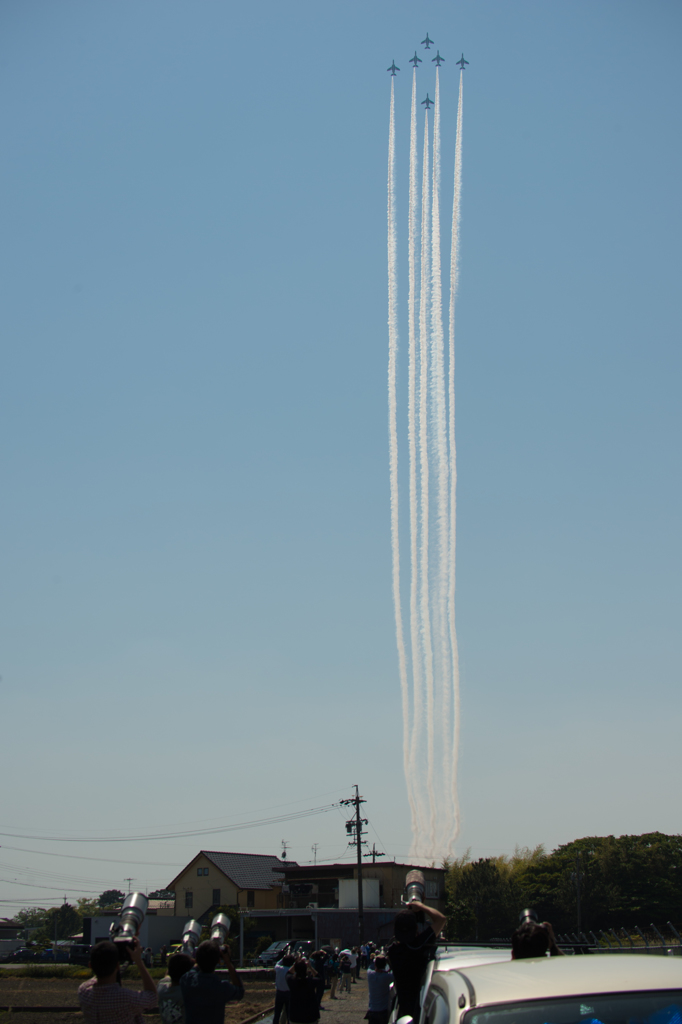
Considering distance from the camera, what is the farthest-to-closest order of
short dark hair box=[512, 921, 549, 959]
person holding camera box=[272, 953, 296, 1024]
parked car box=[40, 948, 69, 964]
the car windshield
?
parked car box=[40, 948, 69, 964] < person holding camera box=[272, 953, 296, 1024] < short dark hair box=[512, 921, 549, 959] < the car windshield

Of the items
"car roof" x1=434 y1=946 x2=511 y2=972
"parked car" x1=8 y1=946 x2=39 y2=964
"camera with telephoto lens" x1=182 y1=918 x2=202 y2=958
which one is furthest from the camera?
"parked car" x1=8 y1=946 x2=39 y2=964

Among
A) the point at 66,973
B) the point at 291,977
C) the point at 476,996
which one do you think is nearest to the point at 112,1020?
the point at 476,996

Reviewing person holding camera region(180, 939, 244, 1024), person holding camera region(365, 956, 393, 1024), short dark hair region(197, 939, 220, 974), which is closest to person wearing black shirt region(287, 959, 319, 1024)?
person holding camera region(365, 956, 393, 1024)

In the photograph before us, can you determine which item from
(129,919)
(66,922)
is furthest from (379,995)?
(66,922)

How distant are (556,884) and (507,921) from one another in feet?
22.8

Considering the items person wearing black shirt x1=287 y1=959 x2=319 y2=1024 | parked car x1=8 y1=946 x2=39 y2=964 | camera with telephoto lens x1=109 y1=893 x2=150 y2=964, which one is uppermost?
camera with telephoto lens x1=109 y1=893 x2=150 y2=964

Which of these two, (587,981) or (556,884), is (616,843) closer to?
(556,884)

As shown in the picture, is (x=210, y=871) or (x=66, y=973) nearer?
(x=66, y=973)

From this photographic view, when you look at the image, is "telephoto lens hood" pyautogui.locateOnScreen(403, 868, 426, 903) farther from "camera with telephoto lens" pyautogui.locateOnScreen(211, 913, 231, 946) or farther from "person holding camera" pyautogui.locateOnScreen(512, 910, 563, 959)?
"camera with telephoto lens" pyautogui.locateOnScreen(211, 913, 231, 946)

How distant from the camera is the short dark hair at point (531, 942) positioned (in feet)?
18.8

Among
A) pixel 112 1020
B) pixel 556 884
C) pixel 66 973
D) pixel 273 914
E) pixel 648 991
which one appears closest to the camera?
pixel 648 991

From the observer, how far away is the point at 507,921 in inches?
2869

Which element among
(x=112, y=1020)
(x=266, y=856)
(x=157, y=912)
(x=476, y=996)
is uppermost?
(x=476, y=996)

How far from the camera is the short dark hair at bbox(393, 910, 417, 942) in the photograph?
22.7 feet
